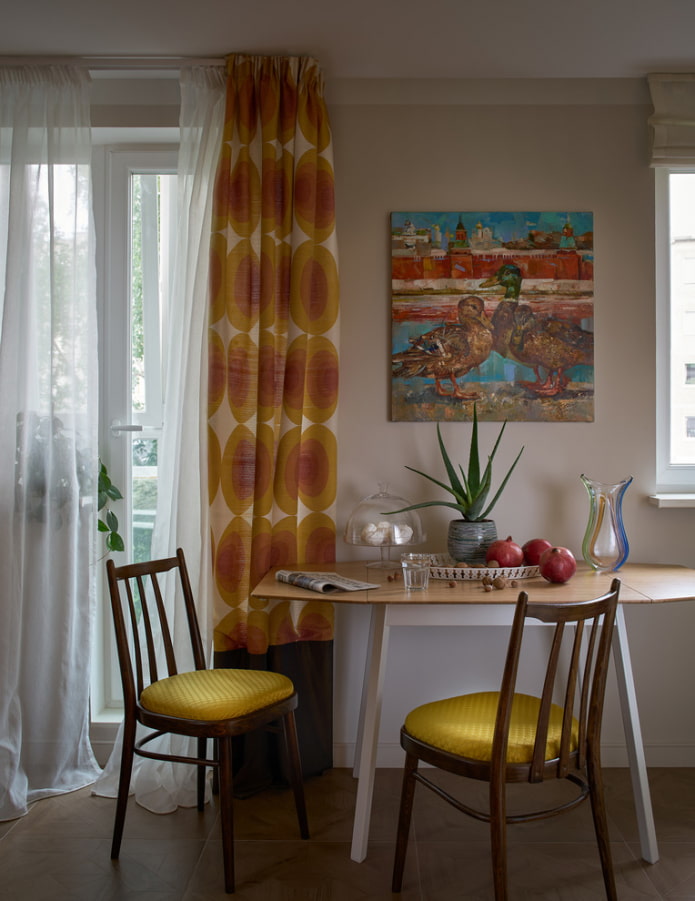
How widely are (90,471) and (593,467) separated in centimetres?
180

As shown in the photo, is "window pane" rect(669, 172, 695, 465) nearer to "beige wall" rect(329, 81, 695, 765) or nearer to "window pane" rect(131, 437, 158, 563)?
"beige wall" rect(329, 81, 695, 765)

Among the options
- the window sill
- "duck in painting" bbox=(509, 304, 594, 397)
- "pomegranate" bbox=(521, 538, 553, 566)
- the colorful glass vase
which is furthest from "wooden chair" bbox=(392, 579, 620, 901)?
"duck in painting" bbox=(509, 304, 594, 397)

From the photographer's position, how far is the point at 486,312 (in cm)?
278

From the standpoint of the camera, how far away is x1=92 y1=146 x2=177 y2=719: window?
114 inches

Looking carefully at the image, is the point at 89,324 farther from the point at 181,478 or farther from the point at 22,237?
the point at 181,478

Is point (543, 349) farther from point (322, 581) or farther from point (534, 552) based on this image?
point (322, 581)

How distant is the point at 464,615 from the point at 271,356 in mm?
1088

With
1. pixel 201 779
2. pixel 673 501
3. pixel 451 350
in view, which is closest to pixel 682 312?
pixel 673 501

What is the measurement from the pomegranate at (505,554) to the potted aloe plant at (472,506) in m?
0.11

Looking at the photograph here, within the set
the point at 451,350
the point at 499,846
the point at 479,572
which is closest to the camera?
the point at 499,846

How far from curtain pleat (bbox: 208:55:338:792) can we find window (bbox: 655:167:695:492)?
122 cm

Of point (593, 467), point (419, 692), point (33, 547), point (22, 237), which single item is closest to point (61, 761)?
point (33, 547)

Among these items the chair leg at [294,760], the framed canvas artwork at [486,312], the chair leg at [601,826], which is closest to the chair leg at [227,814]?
the chair leg at [294,760]

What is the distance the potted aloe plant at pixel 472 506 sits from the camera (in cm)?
255
